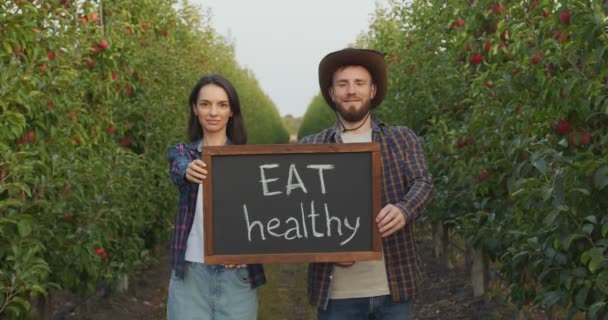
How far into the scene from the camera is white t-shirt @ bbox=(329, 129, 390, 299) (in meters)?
2.81

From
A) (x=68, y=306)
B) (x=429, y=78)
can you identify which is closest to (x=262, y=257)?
(x=68, y=306)

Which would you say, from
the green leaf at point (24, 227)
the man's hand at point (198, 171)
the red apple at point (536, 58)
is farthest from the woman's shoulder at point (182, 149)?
the red apple at point (536, 58)

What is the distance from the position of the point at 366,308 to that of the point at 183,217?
30.5 inches

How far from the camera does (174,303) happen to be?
288 centimetres

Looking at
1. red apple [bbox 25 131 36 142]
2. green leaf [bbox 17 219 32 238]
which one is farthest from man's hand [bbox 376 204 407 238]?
red apple [bbox 25 131 36 142]

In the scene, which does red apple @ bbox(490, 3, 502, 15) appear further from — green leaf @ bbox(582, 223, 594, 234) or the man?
green leaf @ bbox(582, 223, 594, 234)

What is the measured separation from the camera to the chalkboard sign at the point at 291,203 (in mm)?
2711

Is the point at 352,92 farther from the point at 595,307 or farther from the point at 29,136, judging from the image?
the point at 29,136

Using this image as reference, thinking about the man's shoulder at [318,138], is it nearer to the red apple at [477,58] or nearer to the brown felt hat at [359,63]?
the brown felt hat at [359,63]

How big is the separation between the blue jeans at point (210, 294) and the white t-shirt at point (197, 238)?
0.03 metres

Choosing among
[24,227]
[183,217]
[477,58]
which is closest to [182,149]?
[183,217]

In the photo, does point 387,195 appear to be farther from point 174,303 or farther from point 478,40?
point 478,40

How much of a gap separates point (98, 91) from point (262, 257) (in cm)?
321

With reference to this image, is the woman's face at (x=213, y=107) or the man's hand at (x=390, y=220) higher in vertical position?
the woman's face at (x=213, y=107)
